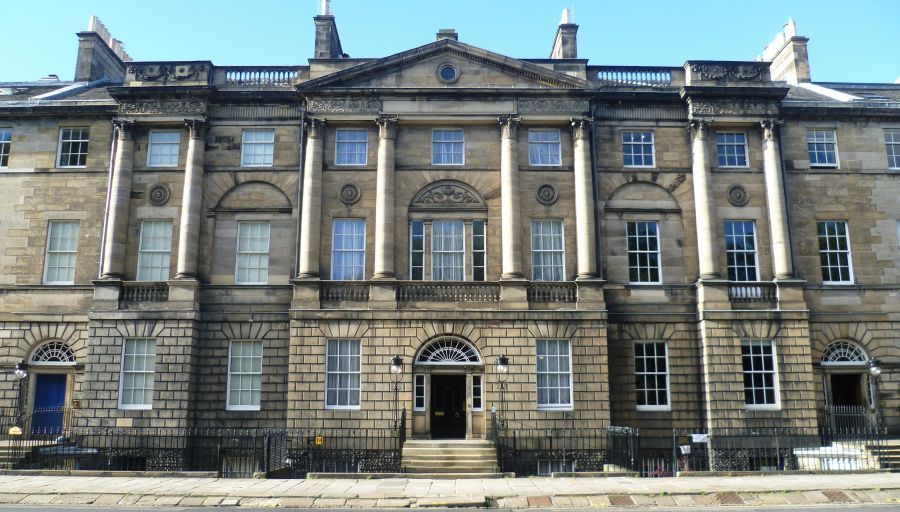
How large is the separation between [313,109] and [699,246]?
14.6 m

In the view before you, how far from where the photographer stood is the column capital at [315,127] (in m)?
25.6

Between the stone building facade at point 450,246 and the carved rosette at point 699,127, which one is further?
the carved rosette at point 699,127

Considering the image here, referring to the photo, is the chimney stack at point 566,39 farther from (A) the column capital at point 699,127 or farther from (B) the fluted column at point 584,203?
(A) the column capital at point 699,127

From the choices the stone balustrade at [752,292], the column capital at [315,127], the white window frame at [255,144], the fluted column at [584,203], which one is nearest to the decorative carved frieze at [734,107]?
the fluted column at [584,203]

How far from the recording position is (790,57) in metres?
32.7

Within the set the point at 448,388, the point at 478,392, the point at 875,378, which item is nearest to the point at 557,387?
the point at 478,392

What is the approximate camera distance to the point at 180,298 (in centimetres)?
2444

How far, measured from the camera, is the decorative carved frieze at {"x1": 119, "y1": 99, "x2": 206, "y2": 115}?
85.2ft

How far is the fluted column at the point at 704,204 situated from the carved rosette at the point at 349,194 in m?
12.1

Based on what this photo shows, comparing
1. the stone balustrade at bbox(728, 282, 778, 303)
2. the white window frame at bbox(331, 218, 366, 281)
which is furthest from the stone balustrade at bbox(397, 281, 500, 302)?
the stone balustrade at bbox(728, 282, 778, 303)

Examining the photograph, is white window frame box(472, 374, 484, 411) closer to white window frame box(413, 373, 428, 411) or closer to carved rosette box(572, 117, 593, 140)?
white window frame box(413, 373, 428, 411)

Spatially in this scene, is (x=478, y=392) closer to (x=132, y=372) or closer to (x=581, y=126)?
(x=581, y=126)

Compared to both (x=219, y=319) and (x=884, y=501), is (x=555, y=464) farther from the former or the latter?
(x=219, y=319)

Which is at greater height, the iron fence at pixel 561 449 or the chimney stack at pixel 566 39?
the chimney stack at pixel 566 39
